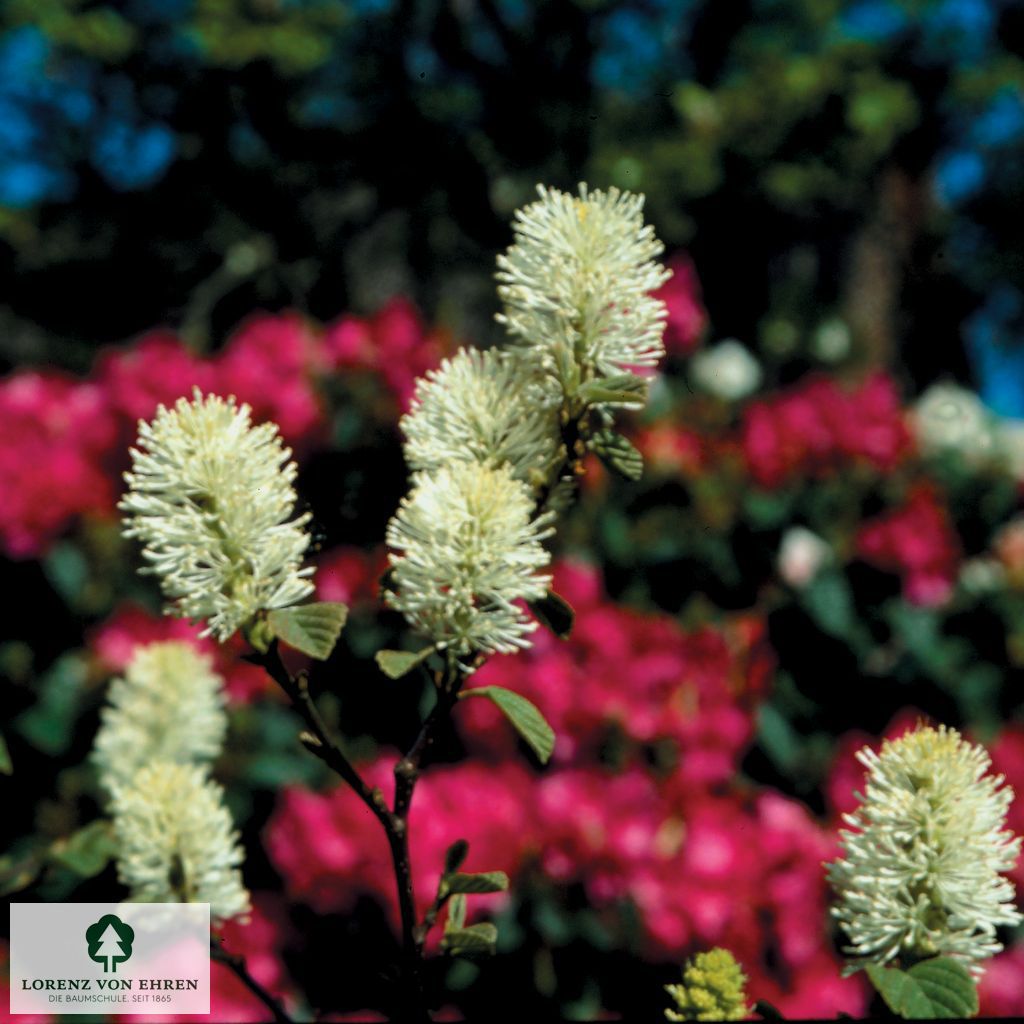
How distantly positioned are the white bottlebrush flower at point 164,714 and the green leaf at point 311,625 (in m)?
0.37

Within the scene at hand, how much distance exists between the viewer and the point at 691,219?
15.5ft

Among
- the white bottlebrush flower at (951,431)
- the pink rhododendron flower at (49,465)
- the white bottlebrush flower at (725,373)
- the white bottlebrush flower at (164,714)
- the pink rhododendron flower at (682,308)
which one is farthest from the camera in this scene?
the white bottlebrush flower at (951,431)

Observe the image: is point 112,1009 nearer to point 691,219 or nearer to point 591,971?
point 591,971

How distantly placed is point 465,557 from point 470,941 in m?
0.16

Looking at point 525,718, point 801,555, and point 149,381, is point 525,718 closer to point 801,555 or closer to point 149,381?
point 149,381

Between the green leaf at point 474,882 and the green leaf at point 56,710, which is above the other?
the green leaf at point 56,710

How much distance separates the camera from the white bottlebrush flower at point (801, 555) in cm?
220

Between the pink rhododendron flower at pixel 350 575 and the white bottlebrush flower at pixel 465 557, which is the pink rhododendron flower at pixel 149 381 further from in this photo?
the white bottlebrush flower at pixel 465 557

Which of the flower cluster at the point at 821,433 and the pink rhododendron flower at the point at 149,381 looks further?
the flower cluster at the point at 821,433

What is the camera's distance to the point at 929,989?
1.55 ft

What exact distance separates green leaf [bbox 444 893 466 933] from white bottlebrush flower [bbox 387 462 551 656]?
129 millimetres

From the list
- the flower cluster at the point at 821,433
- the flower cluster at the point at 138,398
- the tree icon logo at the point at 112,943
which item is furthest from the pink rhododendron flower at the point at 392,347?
the tree icon logo at the point at 112,943

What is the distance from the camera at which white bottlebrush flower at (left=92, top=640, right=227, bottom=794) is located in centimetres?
84

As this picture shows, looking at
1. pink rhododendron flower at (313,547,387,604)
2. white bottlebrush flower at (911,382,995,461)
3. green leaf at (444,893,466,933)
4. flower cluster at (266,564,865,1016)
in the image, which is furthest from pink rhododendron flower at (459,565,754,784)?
white bottlebrush flower at (911,382,995,461)
